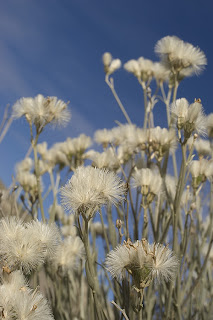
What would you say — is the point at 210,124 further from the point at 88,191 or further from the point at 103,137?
the point at 88,191

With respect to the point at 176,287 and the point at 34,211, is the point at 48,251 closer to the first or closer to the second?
the point at 176,287

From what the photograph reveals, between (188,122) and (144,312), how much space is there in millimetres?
471

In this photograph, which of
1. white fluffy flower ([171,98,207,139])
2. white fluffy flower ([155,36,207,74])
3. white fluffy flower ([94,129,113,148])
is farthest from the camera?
white fluffy flower ([94,129,113,148])

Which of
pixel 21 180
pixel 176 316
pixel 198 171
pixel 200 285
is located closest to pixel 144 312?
pixel 176 316

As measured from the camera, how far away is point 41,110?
3.55ft

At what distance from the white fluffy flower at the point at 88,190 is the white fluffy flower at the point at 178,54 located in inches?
24.6

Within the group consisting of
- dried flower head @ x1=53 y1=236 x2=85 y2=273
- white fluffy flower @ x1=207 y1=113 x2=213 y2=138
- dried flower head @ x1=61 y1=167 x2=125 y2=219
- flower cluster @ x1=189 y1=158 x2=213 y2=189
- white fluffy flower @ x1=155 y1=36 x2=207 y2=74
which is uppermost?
white fluffy flower @ x1=155 y1=36 x2=207 y2=74

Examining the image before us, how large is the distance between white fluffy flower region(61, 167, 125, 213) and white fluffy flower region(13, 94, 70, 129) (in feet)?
1.40

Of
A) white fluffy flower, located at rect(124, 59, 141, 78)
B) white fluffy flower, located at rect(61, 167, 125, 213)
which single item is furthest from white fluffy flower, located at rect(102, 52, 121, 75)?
white fluffy flower, located at rect(61, 167, 125, 213)

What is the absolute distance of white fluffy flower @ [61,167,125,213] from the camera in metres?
0.67

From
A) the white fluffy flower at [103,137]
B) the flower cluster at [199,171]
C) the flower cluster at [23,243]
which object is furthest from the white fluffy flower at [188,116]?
the white fluffy flower at [103,137]

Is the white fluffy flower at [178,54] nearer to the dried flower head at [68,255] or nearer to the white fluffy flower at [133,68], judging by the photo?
the white fluffy flower at [133,68]

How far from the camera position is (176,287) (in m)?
0.94

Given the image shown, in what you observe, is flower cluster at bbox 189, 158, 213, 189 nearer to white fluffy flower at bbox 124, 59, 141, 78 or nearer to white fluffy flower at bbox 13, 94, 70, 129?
white fluffy flower at bbox 13, 94, 70, 129
